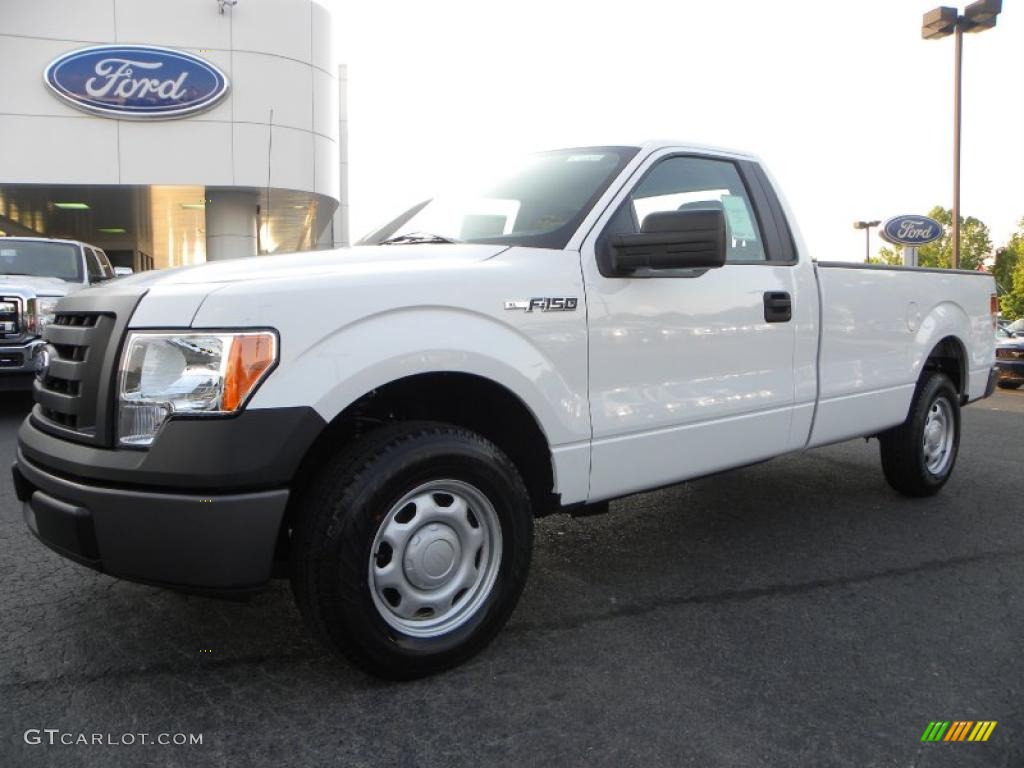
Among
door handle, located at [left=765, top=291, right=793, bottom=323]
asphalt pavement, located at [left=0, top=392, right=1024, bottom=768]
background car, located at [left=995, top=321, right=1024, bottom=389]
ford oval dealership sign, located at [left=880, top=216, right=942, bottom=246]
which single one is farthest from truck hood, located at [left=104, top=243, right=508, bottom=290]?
ford oval dealership sign, located at [left=880, top=216, right=942, bottom=246]

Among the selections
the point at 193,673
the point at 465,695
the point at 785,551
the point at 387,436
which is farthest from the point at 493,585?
the point at 785,551

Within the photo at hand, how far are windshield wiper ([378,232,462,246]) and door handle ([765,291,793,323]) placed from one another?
1465 millimetres

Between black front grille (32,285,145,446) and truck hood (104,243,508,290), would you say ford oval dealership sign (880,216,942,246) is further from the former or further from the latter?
black front grille (32,285,145,446)

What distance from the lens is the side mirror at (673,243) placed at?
2.99 m

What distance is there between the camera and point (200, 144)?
19250 millimetres

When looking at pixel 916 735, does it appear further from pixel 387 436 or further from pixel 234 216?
pixel 234 216

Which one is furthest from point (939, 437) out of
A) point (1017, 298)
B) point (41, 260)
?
point (1017, 298)

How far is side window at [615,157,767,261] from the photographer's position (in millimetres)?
3662

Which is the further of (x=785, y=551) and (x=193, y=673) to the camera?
(x=785, y=551)

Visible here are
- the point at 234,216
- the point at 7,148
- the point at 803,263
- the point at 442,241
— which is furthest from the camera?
the point at 234,216

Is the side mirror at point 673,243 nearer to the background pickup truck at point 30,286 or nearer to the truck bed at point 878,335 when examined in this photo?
the truck bed at point 878,335

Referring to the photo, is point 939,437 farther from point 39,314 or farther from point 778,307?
point 39,314

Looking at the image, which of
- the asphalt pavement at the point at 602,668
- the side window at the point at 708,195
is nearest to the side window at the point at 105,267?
the asphalt pavement at the point at 602,668

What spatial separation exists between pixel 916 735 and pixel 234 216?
20402 millimetres
